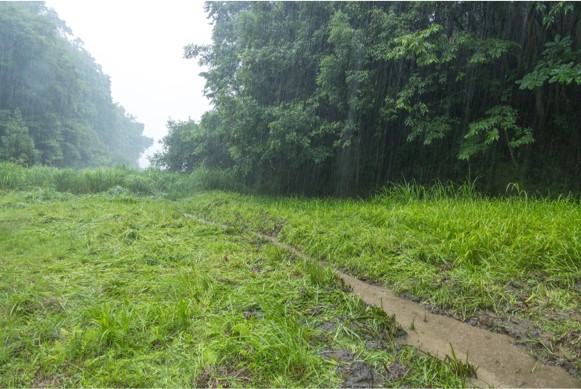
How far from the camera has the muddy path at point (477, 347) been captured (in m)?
1.78

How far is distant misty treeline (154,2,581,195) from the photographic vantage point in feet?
16.9

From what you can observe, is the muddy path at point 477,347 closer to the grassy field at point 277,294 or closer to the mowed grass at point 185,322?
the grassy field at point 277,294

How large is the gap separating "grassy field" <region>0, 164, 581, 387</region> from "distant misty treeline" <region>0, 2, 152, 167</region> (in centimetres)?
1478

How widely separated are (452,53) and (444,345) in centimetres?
434

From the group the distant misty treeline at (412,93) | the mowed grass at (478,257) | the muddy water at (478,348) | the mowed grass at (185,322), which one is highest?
the distant misty treeline at (412,93)

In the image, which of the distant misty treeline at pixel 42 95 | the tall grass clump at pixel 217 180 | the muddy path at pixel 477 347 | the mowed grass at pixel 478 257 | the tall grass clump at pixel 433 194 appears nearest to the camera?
the muddy path at pixel 477 347

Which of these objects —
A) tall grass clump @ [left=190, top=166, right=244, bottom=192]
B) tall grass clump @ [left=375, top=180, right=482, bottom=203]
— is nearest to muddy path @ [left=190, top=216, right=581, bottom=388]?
tall grass clump @ [left=375, top=180, right=482, bottom=203]

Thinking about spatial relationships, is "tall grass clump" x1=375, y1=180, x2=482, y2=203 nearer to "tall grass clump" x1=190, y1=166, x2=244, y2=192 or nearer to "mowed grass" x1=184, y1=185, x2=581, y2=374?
"mowed grass" x1=184, y1=185, x2=581, y2=374

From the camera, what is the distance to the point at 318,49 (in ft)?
22.3

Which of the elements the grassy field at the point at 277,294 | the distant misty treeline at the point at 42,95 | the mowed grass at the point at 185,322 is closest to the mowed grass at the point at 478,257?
the grassy field at the point at 277,294

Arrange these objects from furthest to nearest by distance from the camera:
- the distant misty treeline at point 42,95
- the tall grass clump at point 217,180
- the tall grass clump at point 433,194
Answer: the distant misty treeline at point 42,95
the tall grass clump at point 217,180
the tall grass clump at point 433,194

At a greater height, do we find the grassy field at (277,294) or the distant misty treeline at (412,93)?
the distant misty treeline at (412,93)

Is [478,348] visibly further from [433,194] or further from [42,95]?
[42,95]

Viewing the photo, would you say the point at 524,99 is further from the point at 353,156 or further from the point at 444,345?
the point at 444,345
